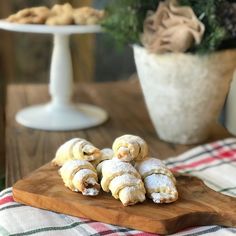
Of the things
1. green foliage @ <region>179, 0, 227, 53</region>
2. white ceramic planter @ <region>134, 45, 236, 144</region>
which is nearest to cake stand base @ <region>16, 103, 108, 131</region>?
white ceramic planter @ <region>134, 45, 236, 144</region>

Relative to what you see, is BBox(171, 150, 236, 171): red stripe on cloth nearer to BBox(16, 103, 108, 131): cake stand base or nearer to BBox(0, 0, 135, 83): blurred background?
BBox(16, 103, 108, 131): cake stand base

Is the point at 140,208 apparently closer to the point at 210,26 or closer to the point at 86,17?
the point at 210,26

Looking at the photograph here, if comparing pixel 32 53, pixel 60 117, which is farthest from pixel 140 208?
pixel 32 53

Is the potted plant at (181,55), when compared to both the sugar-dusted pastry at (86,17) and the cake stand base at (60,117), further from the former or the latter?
the cake stand base at (60,117)

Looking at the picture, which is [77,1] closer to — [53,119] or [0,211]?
[53,119]

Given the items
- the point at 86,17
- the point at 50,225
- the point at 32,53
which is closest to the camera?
the point at 50,225

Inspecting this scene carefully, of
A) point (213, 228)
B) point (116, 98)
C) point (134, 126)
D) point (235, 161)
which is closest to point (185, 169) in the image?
point (235, 161)

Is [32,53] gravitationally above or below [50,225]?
below
